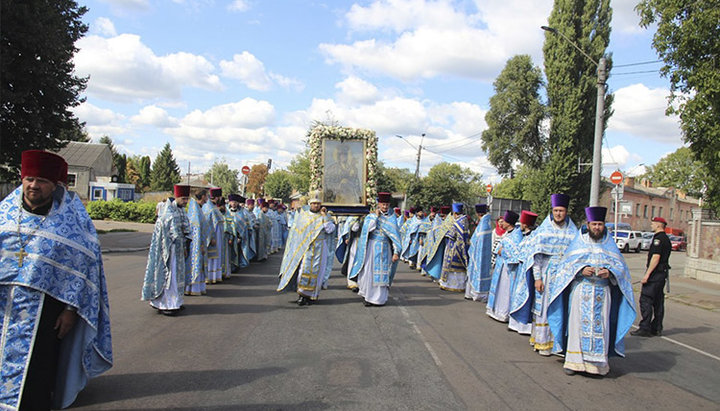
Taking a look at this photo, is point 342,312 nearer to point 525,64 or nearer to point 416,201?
point 416,201

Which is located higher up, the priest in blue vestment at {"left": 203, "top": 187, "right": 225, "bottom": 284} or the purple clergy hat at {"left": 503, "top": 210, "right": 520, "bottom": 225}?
the purple clergy hat at {"left": 503, "top": 210, "right": 520, "bottom": 225}

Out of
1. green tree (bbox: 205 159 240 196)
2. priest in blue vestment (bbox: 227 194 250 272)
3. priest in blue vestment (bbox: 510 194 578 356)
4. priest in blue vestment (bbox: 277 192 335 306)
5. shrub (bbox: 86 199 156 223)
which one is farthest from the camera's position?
green tree (bbox: 205 159 240 196)

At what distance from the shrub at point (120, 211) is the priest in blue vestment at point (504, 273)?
3087cm

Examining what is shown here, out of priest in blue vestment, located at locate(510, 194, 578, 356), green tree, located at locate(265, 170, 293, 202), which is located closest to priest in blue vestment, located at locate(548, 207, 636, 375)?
priest in blue vestment, located at locate(510, 194, 578, 356)

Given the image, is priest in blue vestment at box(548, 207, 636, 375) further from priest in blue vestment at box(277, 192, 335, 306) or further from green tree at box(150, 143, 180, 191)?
green tree at box(150, 143, 180, 191)

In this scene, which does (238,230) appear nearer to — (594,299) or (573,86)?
(594,299)

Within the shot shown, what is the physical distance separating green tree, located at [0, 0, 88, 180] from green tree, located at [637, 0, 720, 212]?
15987 millimetres

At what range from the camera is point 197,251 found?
10102mm

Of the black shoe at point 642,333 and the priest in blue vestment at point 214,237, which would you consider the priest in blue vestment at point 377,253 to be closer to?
the priest in blue vestment at point 214,237

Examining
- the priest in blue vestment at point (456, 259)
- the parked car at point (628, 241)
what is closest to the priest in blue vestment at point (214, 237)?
the priest in blue vestment at point (456, 259)

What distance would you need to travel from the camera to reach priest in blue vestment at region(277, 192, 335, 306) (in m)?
9.52

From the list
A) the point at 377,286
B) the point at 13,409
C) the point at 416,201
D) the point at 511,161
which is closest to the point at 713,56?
the point at 377,286

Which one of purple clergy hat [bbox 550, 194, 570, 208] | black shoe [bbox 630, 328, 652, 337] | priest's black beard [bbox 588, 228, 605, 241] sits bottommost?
black shoe [bbox 630, 328, 652, 337]

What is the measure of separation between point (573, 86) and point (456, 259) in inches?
1101
